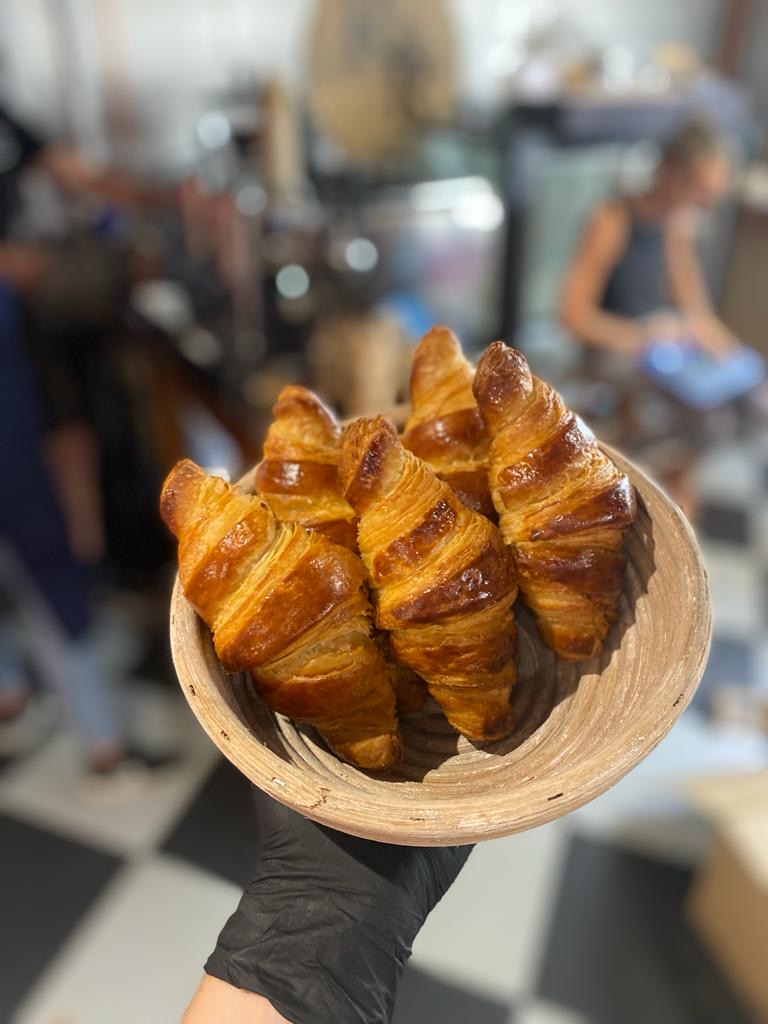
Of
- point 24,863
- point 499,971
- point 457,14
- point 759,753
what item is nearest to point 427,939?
point 499,971

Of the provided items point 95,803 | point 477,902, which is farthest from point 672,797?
point 95,803

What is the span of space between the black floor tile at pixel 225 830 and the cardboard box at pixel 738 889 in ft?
3.66

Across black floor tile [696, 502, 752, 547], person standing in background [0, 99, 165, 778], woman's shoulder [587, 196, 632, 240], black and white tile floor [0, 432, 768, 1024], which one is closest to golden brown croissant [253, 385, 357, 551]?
black and white tile floor [0, 432, 768, 1024]

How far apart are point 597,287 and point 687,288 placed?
1.26ft

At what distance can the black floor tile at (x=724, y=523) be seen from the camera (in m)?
3.02

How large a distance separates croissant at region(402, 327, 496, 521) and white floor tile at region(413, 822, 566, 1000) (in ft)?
2.08

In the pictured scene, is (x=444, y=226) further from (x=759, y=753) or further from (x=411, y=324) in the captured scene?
(x=759, y=753)

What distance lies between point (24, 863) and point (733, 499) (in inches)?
114

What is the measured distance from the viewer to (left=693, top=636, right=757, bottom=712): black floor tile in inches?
91.5

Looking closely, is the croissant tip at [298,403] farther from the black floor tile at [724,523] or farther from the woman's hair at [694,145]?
the black floor tile at [724,523]

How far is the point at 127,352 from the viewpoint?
2275 millimetres

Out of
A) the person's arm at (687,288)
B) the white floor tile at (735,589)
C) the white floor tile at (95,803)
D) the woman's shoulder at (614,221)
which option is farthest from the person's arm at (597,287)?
the white floor tile at (95,803)

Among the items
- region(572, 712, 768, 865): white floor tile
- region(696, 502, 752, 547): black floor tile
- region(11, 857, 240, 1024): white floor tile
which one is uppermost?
region(11, 857, 240, 1024): white floor tile

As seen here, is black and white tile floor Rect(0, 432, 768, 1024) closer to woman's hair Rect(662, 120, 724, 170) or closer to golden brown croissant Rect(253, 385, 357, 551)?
golden brown croissant Rect(253, 385, 357, 551)
